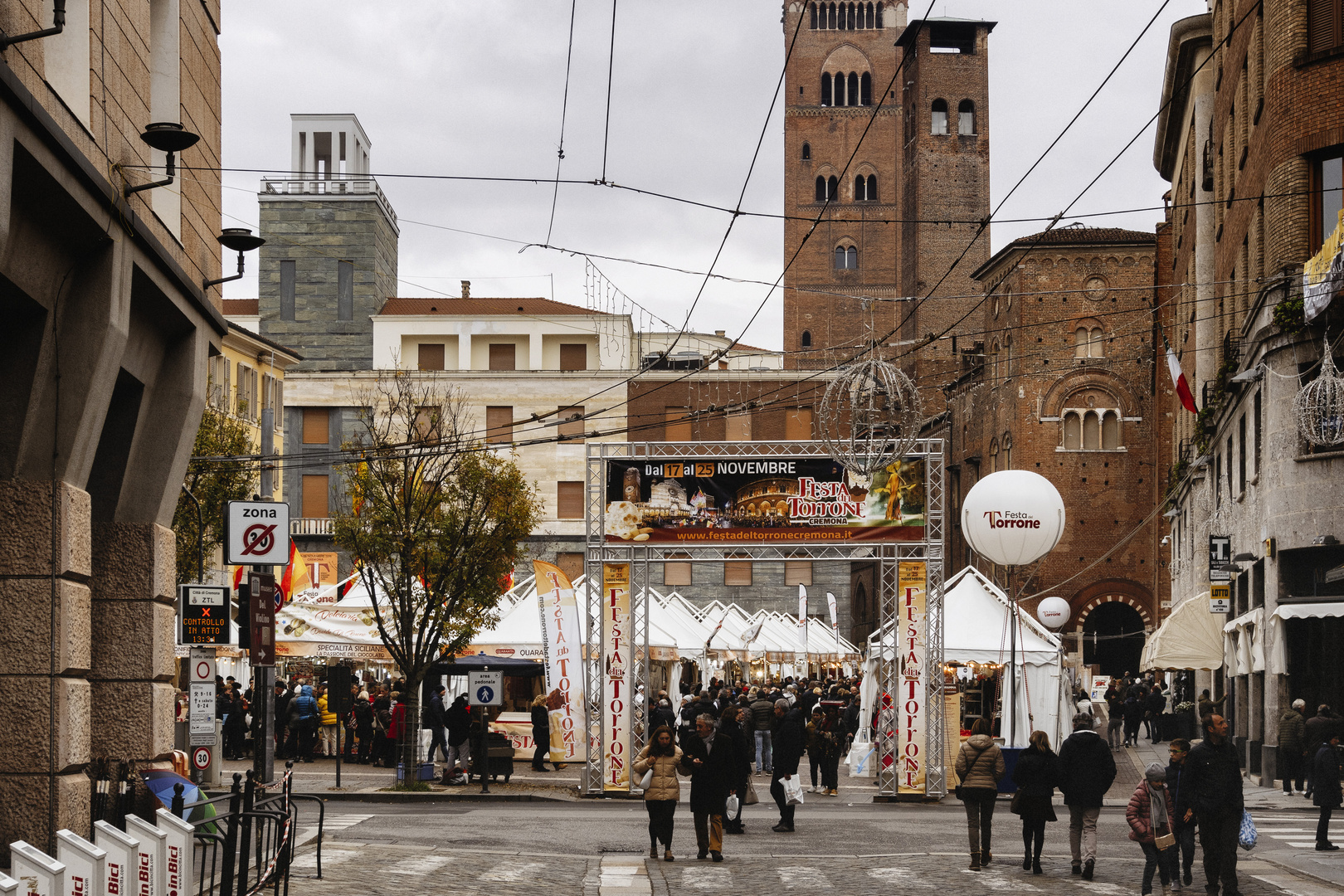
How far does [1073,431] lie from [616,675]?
43264mm

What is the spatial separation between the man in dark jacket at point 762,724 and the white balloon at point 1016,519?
5.51 m

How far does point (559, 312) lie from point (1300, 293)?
51.1 m

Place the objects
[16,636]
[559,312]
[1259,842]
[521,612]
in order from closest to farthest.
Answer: [16,636] < [1259,842] < [521,612] < [559,312]

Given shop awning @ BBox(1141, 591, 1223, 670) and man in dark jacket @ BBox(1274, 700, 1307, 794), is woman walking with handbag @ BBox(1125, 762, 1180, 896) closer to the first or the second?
man in dark jacket @ BBox(1274, 700, 1307, 794)

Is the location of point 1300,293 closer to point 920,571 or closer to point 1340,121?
point 1340,121

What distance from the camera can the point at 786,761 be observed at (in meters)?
20.9

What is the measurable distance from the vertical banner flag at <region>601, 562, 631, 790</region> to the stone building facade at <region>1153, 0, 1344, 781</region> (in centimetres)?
1045

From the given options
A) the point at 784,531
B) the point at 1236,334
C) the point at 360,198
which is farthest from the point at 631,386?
the point at 784,531

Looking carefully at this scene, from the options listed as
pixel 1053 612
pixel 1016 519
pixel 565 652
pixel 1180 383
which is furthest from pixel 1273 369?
pixel 1053 612

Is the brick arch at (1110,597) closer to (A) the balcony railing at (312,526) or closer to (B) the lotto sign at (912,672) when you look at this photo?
(A) the balcony railing at (312,526)

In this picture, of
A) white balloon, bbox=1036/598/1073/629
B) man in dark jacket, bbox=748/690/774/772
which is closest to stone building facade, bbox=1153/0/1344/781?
man in dark jacket, bbox=748/690/774/772

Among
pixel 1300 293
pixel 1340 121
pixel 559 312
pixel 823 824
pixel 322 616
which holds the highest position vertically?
pixel 559 312

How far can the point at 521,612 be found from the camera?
119 feet

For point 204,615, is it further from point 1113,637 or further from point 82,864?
point 1113,637
